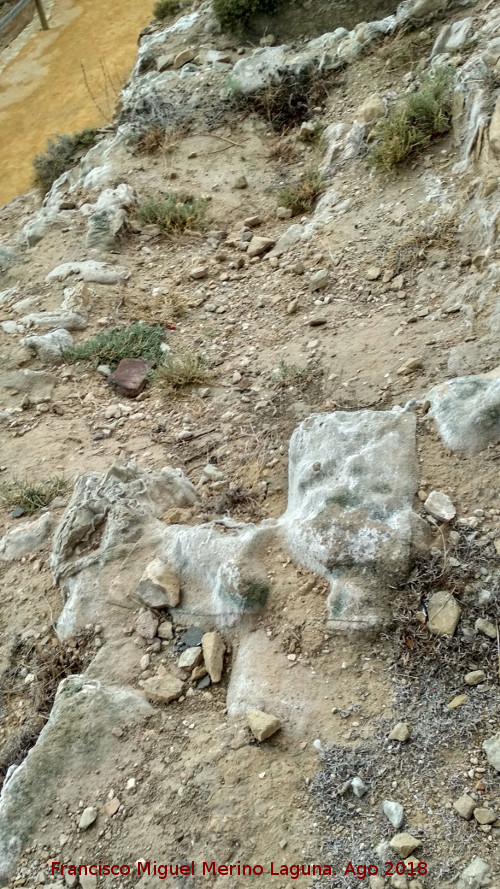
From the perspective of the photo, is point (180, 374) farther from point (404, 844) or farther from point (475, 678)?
point (404, 844)

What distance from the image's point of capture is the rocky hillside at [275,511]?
7.71 ft

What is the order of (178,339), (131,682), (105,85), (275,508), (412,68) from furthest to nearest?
(105,85) → (412,68) → (178,339) → (275,508) → (131,682)

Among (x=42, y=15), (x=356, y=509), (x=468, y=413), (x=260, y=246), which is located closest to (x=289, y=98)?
(x=260, y=246)

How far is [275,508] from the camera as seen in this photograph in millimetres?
3430

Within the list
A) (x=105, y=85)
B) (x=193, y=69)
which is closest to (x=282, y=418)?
(x=193, y=69)

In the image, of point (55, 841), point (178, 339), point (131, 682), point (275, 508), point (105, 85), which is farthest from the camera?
point (105, 85)

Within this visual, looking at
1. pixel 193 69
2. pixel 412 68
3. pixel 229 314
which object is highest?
pixel 193 69

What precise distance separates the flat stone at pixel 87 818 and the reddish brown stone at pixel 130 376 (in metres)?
2.80

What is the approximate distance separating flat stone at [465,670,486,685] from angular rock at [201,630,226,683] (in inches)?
36.1

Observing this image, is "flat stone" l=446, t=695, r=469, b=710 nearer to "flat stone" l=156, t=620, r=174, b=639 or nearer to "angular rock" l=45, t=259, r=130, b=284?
"flat stone" l=156, t=620, r=174, b=639

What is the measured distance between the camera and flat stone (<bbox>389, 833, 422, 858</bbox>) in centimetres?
212

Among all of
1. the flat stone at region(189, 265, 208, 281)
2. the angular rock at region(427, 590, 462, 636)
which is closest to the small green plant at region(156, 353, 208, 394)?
the flat stone at region(189, 265, 208, 281)

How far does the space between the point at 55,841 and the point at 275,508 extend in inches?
63.4

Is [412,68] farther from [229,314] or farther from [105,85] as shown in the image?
[105,85]
